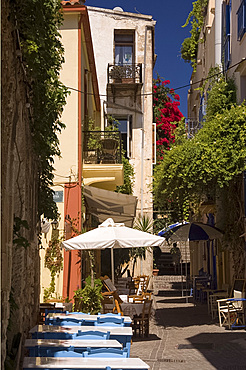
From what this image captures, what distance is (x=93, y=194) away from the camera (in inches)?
679

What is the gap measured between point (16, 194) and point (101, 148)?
10462 millimetres

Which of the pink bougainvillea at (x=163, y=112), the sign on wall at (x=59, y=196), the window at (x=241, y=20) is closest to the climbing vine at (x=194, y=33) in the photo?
the pink bougainvillea at (x=163, y=112)

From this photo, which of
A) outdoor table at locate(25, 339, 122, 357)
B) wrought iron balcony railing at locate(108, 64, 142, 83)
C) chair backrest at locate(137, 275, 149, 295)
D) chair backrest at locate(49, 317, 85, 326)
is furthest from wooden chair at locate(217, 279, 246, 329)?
wrought iron balcony railing at locate(108, 64, 142, 83)

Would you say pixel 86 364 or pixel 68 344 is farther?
pixel 68 344

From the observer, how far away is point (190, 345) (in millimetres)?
12328

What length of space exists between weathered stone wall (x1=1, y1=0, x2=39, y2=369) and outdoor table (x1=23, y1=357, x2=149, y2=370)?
15.3 inches

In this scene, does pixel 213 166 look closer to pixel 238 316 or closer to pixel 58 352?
pixel 238 316

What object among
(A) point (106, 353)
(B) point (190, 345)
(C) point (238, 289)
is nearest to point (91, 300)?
(B) point (190, 345)

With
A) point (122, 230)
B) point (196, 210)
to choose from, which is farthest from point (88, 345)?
point (196, 210)

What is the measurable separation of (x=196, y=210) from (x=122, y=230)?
32.0ft

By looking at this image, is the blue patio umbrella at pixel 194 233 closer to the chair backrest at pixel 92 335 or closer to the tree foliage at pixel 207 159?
the tree foliage at pixel 207 159

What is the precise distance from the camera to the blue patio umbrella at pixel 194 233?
1939 centimetres

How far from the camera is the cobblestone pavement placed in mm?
10203

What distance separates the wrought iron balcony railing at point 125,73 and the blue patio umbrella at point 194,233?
9.42m
